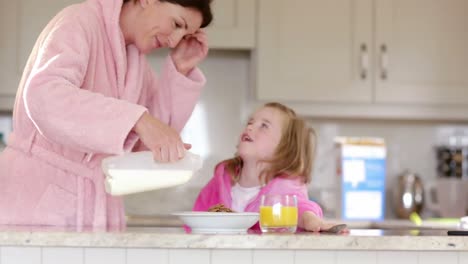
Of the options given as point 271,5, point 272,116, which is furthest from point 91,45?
point 271,5

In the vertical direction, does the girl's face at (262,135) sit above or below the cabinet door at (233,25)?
below

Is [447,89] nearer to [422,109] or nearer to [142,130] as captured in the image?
[422,109]

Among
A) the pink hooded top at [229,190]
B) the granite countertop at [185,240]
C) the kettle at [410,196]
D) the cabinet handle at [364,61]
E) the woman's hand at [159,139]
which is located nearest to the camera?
the granite countertop at [185,240]

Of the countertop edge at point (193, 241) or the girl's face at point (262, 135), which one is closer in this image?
the countertop edge at point (193, 241)

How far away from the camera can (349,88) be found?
3.65 metres

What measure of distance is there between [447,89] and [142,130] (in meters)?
2.36

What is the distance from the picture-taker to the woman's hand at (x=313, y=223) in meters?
1.76

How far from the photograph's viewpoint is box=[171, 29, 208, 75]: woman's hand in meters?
2.05

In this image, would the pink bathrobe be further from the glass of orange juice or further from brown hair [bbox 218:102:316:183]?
brown hair [bbox 218:102:316:183]

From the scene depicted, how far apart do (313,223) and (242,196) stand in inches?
18.0

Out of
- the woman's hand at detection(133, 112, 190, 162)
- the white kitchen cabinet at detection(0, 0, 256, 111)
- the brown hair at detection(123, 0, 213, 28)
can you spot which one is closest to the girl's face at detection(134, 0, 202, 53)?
the brown hair at detection(123, 0, 213, 28)

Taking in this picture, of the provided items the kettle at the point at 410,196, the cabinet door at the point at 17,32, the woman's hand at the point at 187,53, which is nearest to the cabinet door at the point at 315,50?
the kettle at the point at 410,196

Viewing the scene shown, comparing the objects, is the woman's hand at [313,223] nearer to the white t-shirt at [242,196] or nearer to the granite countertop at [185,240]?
the granite countertop at [185,240]

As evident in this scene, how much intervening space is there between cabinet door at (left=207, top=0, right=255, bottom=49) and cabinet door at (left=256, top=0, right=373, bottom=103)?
0.04 metres
